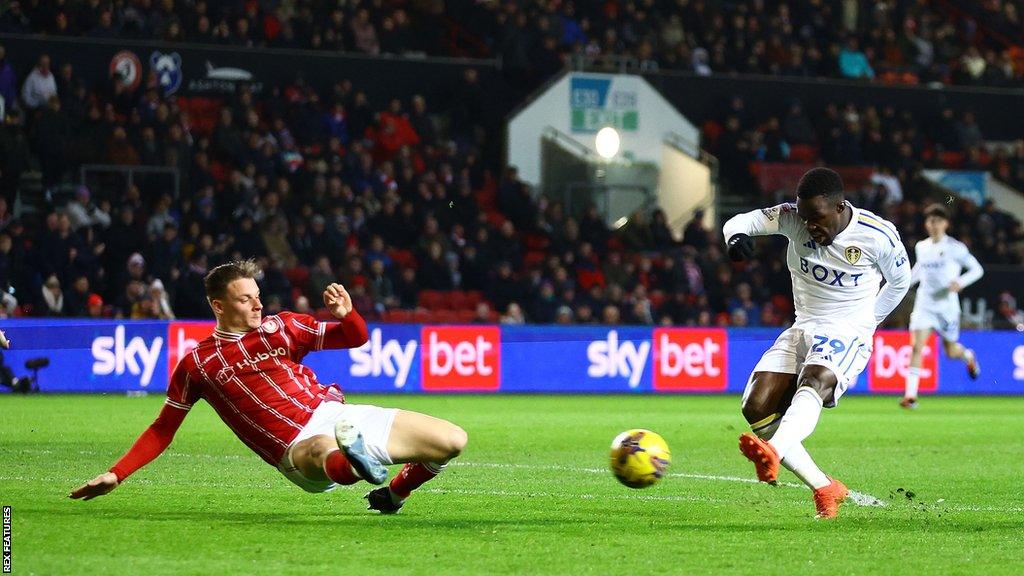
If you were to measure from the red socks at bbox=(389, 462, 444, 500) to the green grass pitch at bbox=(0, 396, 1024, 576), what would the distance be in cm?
14

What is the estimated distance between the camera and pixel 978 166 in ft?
101

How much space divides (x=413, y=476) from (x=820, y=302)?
239 cm

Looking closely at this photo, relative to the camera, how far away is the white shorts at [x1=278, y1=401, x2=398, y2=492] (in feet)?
23.4

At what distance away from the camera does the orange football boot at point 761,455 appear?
7.28 m

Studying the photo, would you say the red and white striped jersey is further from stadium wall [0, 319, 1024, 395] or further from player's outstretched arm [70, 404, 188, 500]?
stadium wall [0, 319, 1024, 395]

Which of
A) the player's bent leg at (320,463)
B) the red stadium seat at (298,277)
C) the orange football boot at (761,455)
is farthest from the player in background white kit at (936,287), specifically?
the player's bent leg at (320,463)

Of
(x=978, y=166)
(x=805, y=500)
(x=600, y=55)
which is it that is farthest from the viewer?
(x=978, y=166)

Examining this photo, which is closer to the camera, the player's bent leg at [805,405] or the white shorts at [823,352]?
the player's bent leg at [805,405]

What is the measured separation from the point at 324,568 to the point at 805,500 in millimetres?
3804

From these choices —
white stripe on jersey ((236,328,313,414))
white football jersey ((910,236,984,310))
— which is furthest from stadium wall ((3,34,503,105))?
white stripe on jersey ((236,328,313,414))

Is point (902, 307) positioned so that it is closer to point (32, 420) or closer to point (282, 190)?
point (282, 190)

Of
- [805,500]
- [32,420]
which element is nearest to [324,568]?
[805,500]

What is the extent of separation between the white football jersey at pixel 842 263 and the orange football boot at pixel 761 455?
131 centimetres

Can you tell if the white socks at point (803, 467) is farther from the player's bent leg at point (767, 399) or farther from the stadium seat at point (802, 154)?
the stadium seat at point (802, 154)
